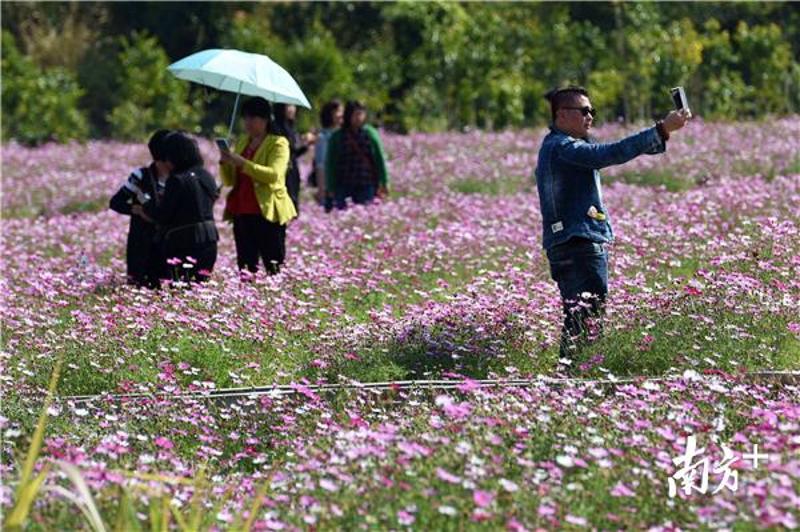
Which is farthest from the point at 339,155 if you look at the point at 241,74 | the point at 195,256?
the point at 195,256

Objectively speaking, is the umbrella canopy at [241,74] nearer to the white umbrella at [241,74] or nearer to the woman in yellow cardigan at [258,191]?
the white umbrella at [241,74]

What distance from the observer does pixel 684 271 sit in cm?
1061

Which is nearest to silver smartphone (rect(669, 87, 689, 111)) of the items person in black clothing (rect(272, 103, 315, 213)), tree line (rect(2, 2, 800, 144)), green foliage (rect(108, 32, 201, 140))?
person in black clothing (rect(272, 103, 315, 213))

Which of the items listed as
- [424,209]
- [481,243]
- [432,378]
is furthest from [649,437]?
[424,209]

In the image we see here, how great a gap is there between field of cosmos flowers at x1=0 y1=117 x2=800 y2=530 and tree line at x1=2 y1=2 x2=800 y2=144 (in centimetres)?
1723

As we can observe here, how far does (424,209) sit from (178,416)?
26.7 ft

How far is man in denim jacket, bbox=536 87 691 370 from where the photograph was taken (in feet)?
25.6

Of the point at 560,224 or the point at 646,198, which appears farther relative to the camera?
the point at 646,198

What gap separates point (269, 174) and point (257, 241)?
2.15ft

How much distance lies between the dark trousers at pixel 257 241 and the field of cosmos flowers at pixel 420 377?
30 centimetres

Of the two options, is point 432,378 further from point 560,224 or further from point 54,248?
point 54,248

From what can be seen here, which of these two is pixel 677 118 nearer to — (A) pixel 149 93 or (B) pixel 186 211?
(B) pixel 186 211

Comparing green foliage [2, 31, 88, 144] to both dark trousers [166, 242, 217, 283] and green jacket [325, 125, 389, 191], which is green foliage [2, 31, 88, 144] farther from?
dark trousers [166, 242, 217, 283]

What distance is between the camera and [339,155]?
48.6 ft
